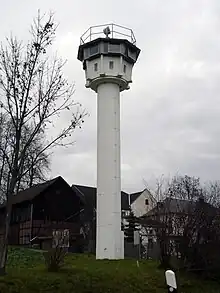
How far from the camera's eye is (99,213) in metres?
28.0

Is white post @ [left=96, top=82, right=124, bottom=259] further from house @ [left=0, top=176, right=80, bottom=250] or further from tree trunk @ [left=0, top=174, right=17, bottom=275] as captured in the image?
house @ [left=0, top=176, right=80, bottom=250]

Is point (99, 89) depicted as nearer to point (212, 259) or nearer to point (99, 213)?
point (99, 213)

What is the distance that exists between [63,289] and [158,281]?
15.3 ft

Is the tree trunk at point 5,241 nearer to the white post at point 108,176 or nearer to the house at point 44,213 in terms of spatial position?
the white post at point 108,176

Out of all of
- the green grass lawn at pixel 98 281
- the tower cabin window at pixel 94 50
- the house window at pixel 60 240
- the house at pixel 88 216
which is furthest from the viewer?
the house at pixel 88 216

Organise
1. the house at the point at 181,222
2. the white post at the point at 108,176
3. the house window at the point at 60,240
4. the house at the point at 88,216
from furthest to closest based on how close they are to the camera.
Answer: the house at the point at 88,216, the white post at the point at 108,176, the house window at the point at 60,240, the house at the point at 181,222

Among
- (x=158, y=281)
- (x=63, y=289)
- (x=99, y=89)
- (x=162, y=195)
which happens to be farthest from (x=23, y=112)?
(x=162, y=195)

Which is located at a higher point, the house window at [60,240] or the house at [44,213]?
the house at [44,213]

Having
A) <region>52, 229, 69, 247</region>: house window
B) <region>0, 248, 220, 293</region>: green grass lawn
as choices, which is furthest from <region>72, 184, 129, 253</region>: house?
<region>0, 248, 220, 293</region>: green grass lawn

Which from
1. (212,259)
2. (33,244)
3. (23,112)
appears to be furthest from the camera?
(33,244)

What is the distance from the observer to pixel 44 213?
138 feet

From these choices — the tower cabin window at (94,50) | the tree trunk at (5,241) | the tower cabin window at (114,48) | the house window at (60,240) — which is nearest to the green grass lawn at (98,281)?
the tree trunk at (5,241)

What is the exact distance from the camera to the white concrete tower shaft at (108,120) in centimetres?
2764

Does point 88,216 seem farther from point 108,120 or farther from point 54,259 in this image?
point 54,259
